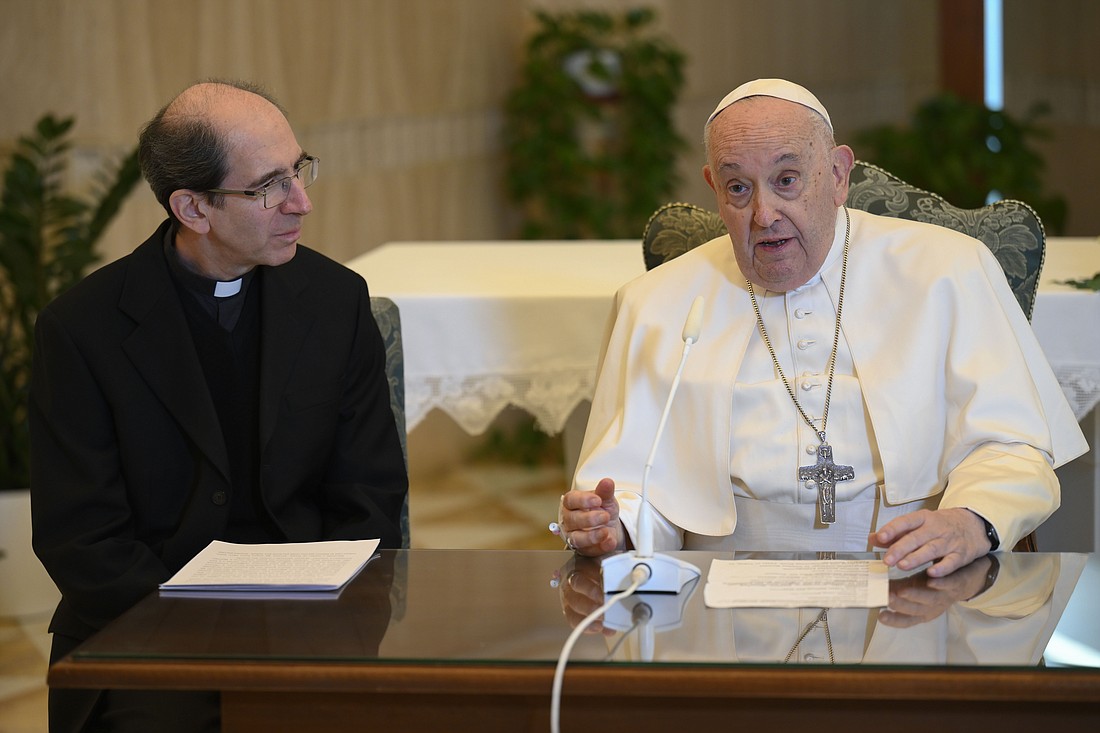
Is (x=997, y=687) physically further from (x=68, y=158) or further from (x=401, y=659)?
(x=68, y=158)

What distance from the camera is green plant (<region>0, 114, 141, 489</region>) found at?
4.54m

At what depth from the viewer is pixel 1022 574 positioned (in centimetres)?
207

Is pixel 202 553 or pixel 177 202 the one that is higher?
pixel 177 202

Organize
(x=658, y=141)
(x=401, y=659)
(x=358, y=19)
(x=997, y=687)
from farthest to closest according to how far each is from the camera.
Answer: (x=658, y=141)
(x=358, y=19)
(x=401, y=659)
(x=997, y=687)

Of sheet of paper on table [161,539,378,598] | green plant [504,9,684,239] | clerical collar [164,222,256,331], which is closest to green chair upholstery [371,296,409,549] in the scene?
clerical collar [164,222,256,331]

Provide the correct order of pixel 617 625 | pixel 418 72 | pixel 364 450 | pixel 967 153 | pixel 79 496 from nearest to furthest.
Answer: pixel 617 625 → pixel 79 496 → pixel 364 450 → pixel 418 72 → pixel 967 153

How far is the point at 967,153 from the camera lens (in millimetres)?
8367

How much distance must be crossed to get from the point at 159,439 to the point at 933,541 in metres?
1.52

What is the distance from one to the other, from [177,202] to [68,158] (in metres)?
2.56

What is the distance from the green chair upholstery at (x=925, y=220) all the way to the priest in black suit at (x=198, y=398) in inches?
36.5

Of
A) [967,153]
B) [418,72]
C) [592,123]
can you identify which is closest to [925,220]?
[418,72]

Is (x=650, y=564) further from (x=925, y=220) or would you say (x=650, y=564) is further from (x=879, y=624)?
(x=925, y=220)

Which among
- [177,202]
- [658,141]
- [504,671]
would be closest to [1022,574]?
[504,671]

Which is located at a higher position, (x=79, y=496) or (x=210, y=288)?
(x=210, y=288)
